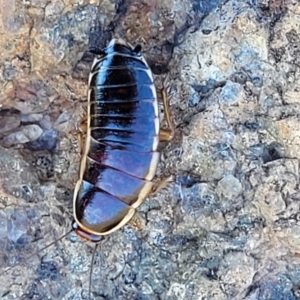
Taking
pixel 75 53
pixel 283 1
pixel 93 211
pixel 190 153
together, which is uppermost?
pixel 283 1

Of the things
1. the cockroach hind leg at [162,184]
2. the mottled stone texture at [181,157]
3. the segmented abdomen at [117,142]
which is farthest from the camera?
the segmented abdomen at [117,142]

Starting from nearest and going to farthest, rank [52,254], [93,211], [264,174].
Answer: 1. [264,174]
2. [52,254]
3. [93,211]

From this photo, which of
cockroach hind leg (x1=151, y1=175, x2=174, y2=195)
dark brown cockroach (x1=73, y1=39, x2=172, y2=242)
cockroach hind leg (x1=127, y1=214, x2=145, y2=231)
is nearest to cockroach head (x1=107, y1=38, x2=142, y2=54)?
dark brown cockroach (x1=73, y1=39, x2=172, y2=242)

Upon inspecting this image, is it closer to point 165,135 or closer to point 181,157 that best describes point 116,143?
point 165,135

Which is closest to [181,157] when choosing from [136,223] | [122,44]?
[136,223]

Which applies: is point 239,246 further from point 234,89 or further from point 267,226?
point 234,89

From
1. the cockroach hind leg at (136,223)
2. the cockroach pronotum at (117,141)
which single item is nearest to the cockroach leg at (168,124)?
the cockroach pronotum at (117,141)

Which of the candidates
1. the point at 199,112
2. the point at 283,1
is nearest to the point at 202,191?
the point at 199,112

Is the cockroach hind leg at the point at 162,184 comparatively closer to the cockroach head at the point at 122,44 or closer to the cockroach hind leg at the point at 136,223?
the cockroach hind leg at the point at 136,223

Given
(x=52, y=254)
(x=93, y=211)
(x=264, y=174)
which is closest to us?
(x=264, y=174)
